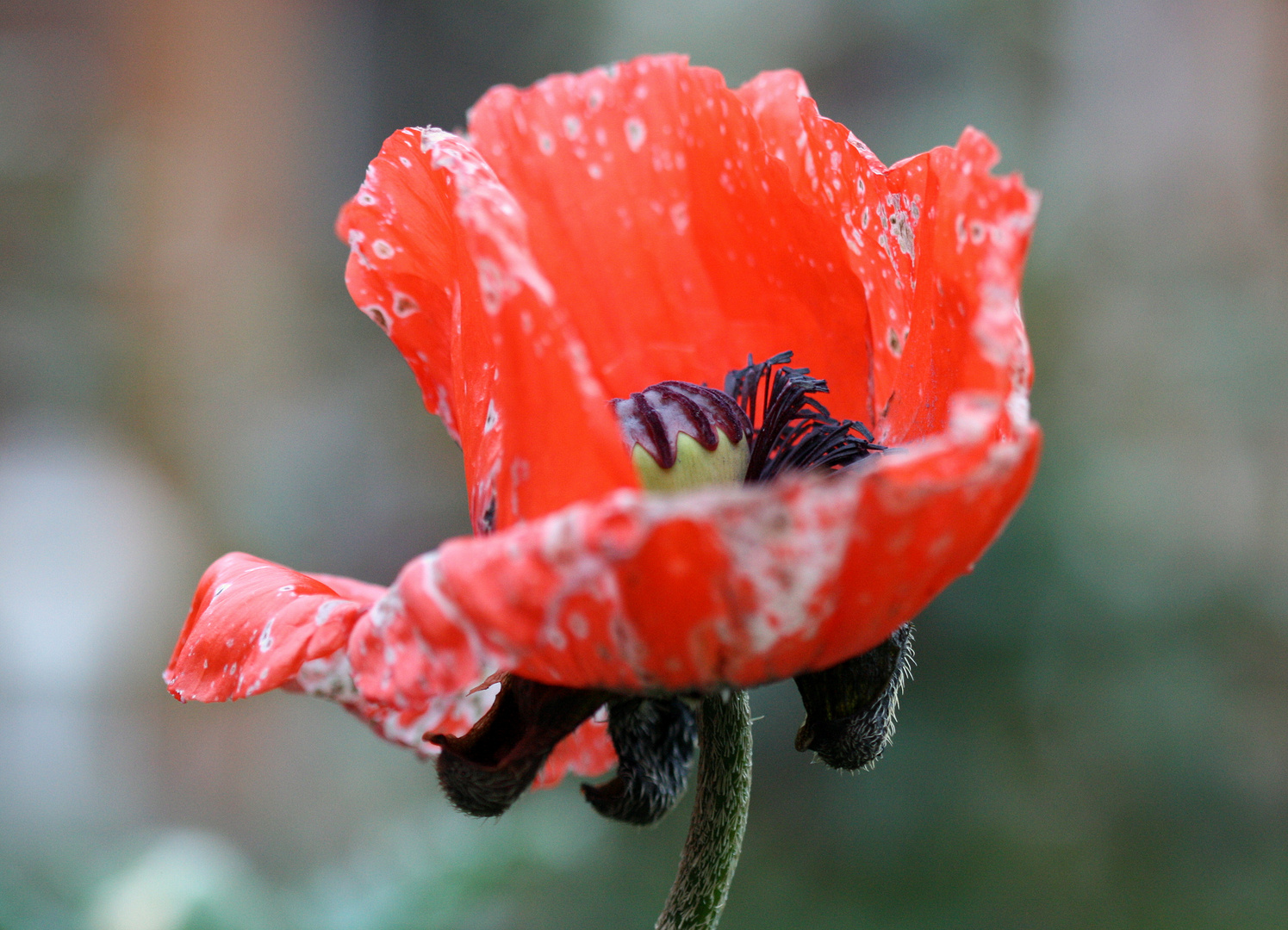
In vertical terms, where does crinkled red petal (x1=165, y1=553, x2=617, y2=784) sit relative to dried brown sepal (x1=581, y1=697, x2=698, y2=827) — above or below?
above

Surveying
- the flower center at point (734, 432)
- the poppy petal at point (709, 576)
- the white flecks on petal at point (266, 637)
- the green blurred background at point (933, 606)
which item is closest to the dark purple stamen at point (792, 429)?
the flower center at point (734, 432)

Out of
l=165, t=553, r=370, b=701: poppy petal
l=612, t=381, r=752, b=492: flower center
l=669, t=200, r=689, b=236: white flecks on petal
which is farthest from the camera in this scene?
l=669, t=200, r=689, b=236: white flecks on petal

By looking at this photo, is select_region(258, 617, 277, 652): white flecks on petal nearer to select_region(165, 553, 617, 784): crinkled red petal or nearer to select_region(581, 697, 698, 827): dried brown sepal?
select_region(165, 553, 617, 784): crinkled red petal

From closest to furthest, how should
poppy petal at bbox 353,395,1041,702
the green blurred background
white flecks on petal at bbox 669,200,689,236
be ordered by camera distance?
poppy petal at bbox 353,395,1041,702 → white flecks on petal at bbox 669,200,689,236 → the green blurred background

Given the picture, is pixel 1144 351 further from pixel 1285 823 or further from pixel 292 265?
pixel 292 265

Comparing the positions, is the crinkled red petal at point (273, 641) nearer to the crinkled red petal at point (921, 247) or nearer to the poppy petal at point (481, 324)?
the poppy petal at point (481, 324)

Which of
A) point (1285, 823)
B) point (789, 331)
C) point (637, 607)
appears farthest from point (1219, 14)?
point (637, 607)

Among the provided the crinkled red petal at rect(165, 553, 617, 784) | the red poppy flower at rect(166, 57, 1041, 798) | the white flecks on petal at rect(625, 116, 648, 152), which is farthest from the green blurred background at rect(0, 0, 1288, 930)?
the white flecks on petal at rect(625, 116, 648, 152)
